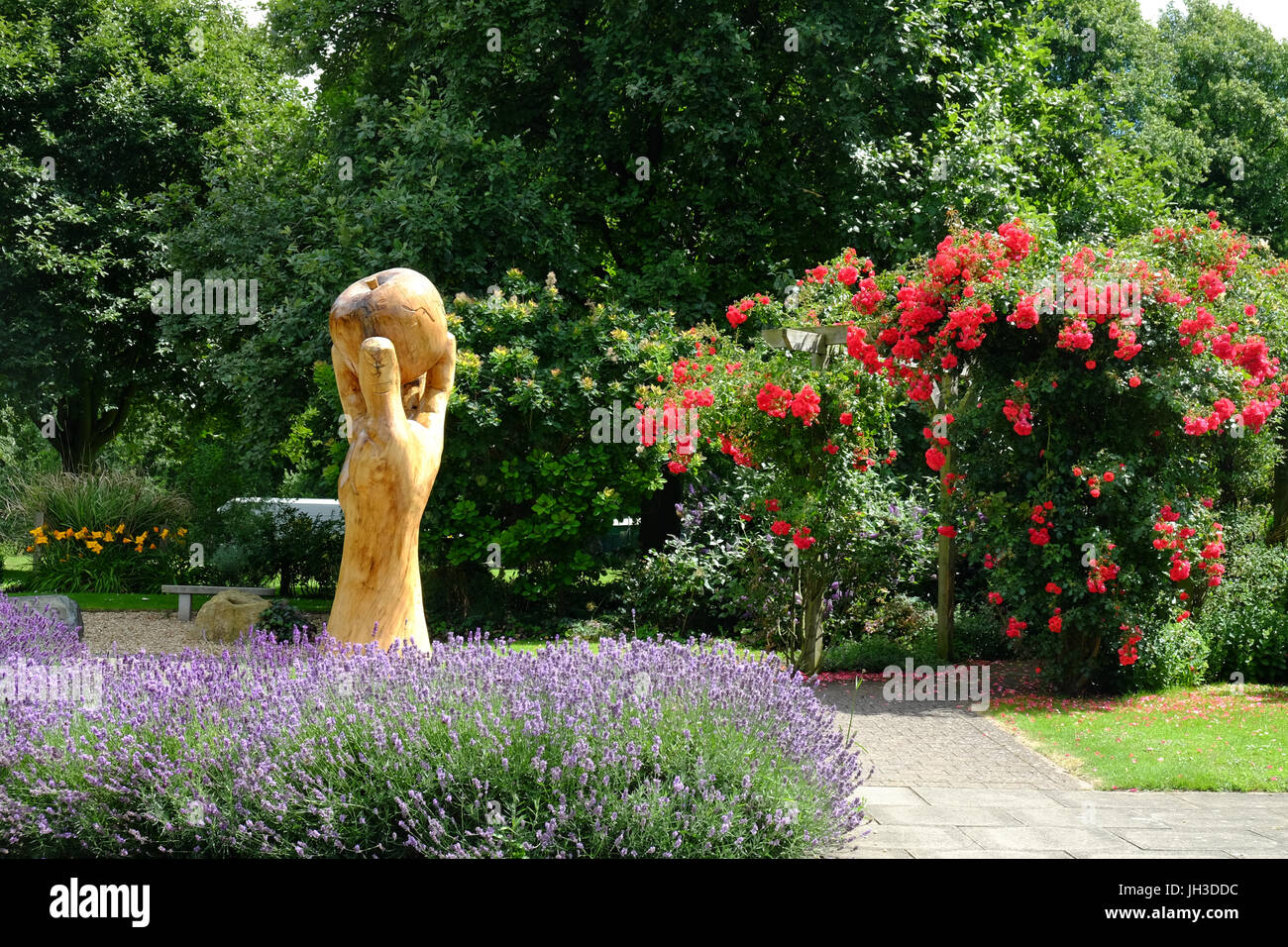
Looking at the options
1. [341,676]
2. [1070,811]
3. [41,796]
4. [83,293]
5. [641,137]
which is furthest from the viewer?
[83,293]

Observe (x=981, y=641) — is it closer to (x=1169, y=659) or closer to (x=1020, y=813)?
(x=1169, y=659)

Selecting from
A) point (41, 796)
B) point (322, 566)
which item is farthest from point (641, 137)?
point (41, 796)

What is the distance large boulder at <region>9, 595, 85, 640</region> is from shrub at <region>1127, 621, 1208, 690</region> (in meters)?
9.37

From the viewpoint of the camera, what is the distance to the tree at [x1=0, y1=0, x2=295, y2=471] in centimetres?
1928

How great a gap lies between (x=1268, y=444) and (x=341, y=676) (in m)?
8.96

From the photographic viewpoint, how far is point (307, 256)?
13727 mm

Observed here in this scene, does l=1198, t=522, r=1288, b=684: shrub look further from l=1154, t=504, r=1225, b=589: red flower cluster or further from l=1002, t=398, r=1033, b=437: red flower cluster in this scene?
l=1002, t=398, r=1033, b=437: red flower cluster

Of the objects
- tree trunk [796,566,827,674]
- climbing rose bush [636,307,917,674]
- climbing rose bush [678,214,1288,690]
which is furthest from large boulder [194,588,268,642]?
climbing rose bush [678,214,1288,690]

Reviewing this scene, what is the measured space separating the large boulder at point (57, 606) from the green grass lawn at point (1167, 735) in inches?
326

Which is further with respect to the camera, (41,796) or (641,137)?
(641,137)

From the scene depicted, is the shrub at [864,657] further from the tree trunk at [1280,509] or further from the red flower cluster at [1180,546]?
the tree trunk at [1280,509]

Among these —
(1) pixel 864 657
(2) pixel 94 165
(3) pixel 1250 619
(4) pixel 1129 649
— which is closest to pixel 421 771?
(4) pixel 1129 649

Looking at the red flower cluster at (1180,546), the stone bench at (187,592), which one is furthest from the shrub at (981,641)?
the stone bench at (187,592)

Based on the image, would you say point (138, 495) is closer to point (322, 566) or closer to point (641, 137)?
point (322, 566)
